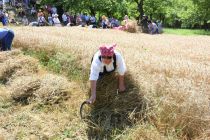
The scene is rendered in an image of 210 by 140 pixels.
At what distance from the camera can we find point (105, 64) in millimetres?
7758

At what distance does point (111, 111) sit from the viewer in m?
7.95

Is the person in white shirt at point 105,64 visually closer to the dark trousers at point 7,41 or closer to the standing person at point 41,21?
the dark trousers at point 7,41

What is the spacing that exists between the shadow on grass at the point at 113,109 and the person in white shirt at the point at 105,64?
9.2 inches

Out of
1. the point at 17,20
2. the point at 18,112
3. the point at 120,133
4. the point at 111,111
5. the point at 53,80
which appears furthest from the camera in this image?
the point at 17,20

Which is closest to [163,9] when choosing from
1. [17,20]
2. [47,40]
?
[17,20]

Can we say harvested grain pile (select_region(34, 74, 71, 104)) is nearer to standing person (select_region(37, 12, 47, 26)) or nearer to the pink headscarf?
the pink headscarf

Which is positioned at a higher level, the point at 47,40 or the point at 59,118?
the point at 47,40

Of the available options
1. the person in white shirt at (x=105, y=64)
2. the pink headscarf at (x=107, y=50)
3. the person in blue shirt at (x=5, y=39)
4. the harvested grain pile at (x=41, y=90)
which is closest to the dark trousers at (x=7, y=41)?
the person in blue shirt at (x=5, y=39)

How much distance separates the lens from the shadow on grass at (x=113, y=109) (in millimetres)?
7477

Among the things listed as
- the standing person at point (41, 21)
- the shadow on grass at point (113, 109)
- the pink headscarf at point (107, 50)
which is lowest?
the shadow on grass at point (113, 109)

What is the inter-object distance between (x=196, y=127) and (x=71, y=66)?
4.47 meters

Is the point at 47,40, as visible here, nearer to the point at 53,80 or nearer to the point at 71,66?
the point at 71,66

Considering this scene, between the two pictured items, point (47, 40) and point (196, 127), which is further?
point (47, 40)

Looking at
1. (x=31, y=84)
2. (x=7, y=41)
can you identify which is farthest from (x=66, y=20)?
(x=31, y=84)
